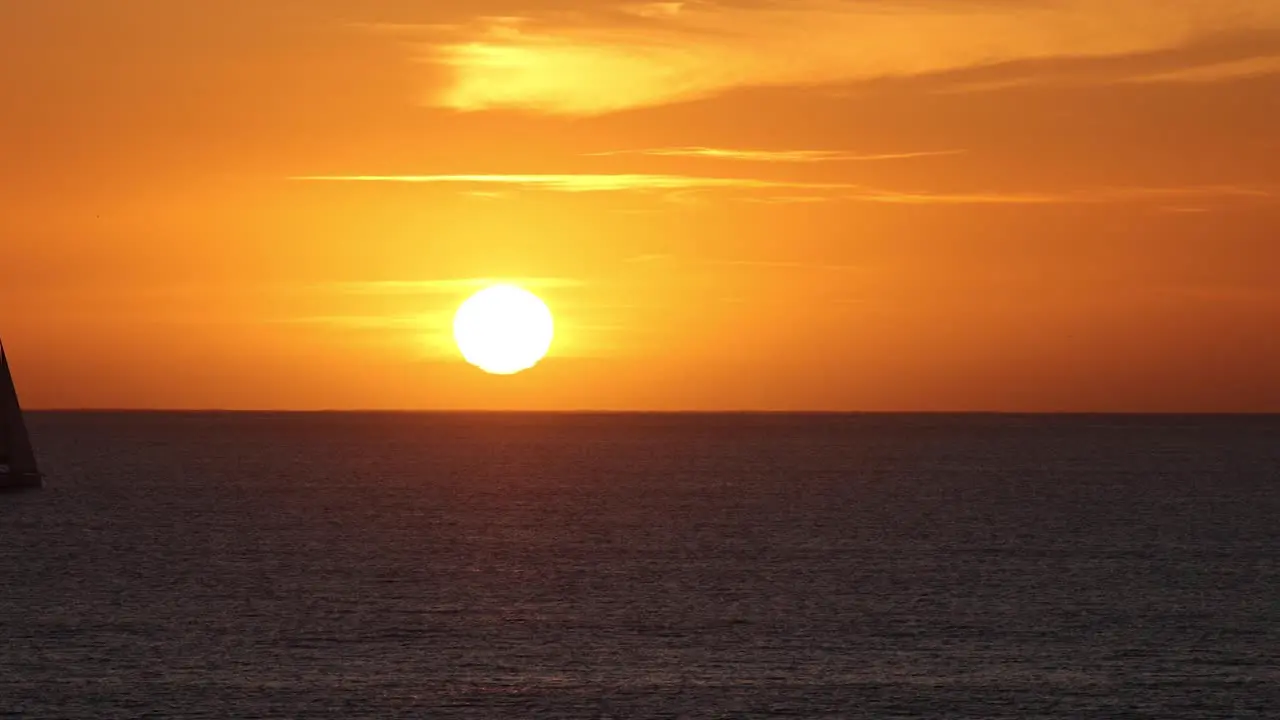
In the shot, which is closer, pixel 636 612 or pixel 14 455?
pixel 636 612

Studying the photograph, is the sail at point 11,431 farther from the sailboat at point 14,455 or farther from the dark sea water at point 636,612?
the dark sea water at point 636,612

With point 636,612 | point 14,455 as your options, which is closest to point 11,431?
point 14,455

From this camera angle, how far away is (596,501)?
142m

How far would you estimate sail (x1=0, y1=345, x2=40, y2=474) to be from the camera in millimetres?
116938

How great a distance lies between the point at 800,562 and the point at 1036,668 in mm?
34336

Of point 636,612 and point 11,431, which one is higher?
point 11,431

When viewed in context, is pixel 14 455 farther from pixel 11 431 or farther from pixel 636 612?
pixel 636 612

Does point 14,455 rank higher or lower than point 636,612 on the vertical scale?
higher

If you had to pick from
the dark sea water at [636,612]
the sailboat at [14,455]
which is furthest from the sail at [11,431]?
the dark sea water at [636,612]

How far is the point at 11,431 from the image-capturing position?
123 m

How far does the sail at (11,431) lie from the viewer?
116938 millimetres

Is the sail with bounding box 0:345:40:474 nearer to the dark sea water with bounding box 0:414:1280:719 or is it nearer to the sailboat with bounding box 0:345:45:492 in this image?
the sailboat with bounding box 0:345:45:492

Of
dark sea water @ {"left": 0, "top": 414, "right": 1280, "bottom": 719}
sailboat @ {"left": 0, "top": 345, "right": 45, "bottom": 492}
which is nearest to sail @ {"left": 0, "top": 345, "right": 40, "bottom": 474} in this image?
sailboat @ {"left": 0, "top": 345, "right": 45, "bottom": 492}

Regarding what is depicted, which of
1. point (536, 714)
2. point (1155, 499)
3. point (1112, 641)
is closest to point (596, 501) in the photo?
point (1155, 499)
